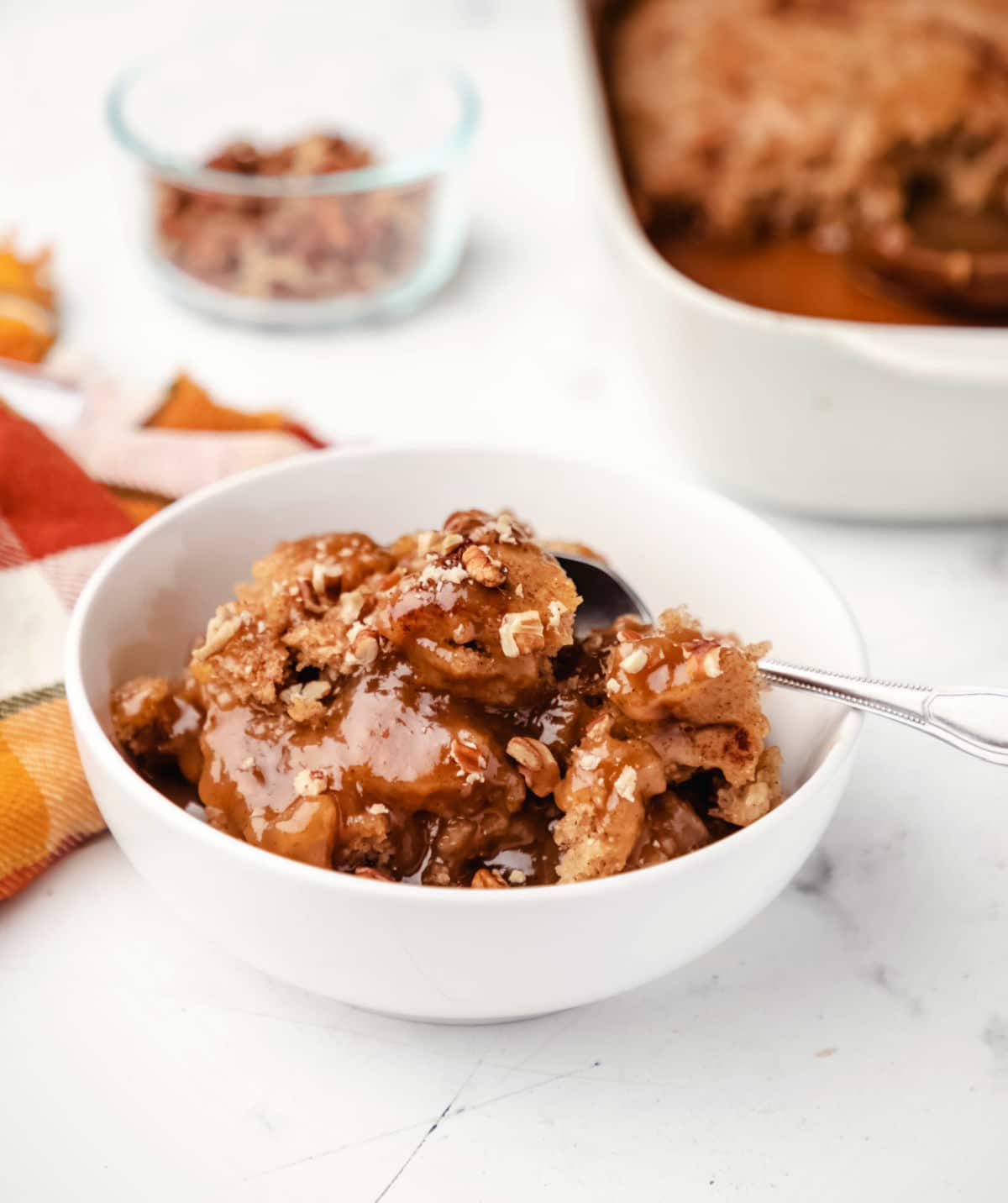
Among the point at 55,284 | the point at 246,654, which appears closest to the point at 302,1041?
the point at 246,654

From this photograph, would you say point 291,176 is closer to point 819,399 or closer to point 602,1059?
point 819,399

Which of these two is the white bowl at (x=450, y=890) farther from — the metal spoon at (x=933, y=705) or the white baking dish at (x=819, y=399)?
the white baking dish at (x=819, y=399)

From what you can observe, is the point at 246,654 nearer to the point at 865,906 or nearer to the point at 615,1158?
the point at 615,1158

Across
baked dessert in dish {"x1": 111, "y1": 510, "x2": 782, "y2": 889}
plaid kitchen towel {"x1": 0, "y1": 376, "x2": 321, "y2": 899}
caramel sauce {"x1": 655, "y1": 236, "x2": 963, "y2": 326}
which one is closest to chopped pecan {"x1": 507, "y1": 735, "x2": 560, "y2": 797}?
baked dessert in dish {"x1": 111, "y1": 510, "x2": 782, "y2": 889}

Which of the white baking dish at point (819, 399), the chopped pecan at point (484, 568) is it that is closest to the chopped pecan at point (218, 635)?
the chopped pecan at point (484, 568)

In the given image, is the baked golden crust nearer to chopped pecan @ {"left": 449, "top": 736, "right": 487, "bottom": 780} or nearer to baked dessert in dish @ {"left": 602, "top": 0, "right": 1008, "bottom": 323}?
baked dessert in dish @ {"left": 602, "top": 0, "right": 1008, "bottom": 323}

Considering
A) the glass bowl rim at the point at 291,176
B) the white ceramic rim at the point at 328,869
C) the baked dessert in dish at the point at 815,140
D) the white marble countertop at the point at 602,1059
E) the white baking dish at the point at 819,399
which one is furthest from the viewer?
the baked dessert in dish at the point at 815,140
